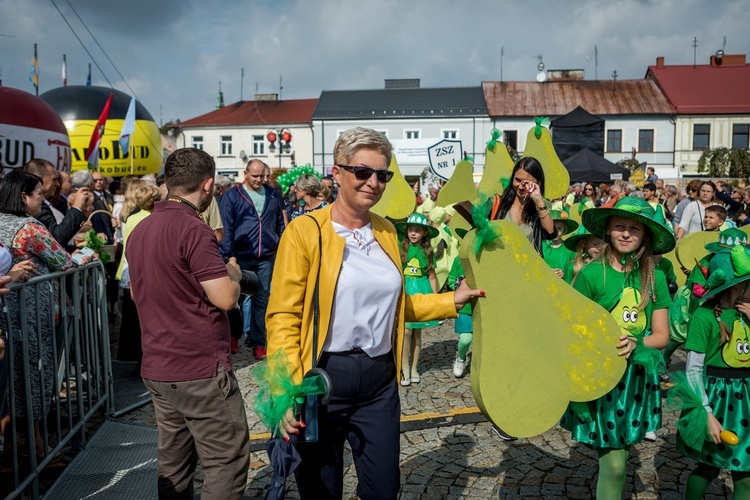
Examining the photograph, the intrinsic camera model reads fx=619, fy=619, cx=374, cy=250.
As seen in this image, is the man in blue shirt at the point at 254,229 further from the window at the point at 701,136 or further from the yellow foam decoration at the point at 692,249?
the window at the point at 701,136

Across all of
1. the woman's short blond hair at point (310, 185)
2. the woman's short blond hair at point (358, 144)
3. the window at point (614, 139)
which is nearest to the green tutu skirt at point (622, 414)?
the woman's short blond hair at point (358, 144)

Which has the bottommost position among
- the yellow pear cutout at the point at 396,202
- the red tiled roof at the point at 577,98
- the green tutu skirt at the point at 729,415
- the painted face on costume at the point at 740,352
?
the green tutu skirt at the point at 729,415

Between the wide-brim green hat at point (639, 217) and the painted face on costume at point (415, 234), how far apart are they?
9.23 feet

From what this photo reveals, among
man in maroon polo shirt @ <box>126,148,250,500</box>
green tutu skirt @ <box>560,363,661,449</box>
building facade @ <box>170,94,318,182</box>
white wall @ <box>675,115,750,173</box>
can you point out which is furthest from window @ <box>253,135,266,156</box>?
green tutu skirt @ <box>560,363,661,449</box>

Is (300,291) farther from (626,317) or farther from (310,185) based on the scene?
(310,185)

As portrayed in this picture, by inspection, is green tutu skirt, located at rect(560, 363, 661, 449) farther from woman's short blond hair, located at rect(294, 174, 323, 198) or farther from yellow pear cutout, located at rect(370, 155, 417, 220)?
woman's short blond hair, located at rect(294, 174, 323, 198)

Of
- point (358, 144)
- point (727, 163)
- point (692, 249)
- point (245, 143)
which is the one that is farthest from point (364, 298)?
point (245, 143)

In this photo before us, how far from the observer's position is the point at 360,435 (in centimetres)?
243

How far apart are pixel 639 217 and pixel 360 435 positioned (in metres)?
1.59

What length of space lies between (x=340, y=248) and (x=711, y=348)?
191cm

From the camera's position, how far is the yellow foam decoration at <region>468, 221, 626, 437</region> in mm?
2293

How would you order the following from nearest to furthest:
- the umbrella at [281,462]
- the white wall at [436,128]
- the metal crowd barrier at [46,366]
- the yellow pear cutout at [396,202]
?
the umbrella at [281,462], the metal crowd barrier at [46,366], the yellow pear cutout at [396,202], the white wall at [436,128]

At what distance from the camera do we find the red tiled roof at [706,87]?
4038 cm

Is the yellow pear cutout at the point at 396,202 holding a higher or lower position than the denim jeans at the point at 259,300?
higher
